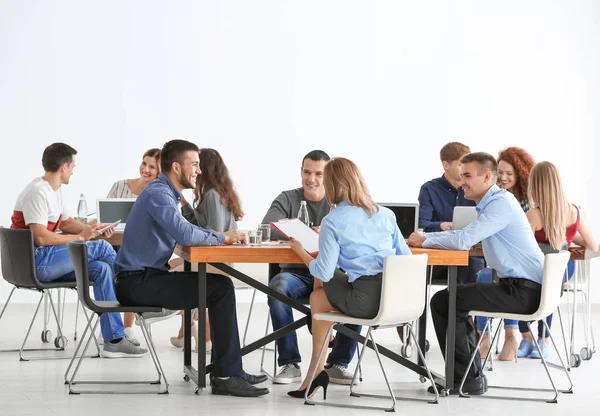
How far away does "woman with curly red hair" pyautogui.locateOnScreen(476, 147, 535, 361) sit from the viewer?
579 centimetres

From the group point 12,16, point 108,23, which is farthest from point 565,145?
point 12,16

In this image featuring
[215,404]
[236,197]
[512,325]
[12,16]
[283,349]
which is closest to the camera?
[215,404]

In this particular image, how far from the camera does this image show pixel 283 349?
5016 millimetres

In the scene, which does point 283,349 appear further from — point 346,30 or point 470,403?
point 346,30

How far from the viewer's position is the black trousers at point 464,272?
19.7 feet

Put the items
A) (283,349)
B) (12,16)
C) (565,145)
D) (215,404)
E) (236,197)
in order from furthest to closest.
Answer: (565,145) → (12,16) → (236,197) → (283,349) → (215,404)

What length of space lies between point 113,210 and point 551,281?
3.00m

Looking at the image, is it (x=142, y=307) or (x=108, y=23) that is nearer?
(x=142, y=307)

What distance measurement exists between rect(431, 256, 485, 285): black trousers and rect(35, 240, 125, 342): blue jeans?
2.07 metres

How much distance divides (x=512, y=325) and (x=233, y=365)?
218cm

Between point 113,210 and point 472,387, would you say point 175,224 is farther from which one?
point 113,210

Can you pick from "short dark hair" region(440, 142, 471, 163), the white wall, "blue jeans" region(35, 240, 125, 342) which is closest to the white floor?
"blue jeans" region(35, 240, 125, 342)

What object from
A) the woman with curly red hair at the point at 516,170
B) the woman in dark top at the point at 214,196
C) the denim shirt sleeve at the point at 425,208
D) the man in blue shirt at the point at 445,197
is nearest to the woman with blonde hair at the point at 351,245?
the woman in dark top at the point at 214,196

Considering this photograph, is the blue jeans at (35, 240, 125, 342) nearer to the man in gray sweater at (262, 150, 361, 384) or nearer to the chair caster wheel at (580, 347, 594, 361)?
the man in gray sweater at (262, 150, 361, 384)
